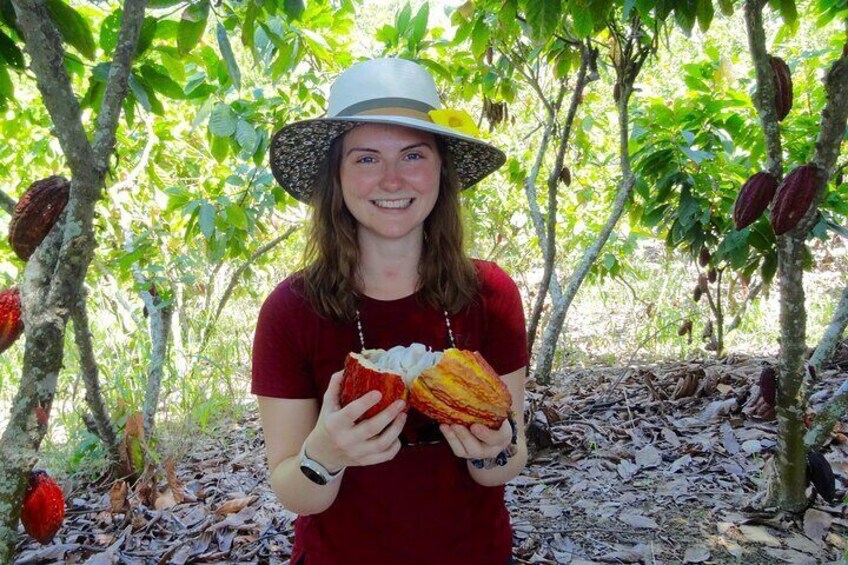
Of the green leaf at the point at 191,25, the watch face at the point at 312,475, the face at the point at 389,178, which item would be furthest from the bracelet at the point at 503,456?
the green leaf at the point at 191,25

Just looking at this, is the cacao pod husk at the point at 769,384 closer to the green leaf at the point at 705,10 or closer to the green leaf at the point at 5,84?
the green leaf at the point at 705,10

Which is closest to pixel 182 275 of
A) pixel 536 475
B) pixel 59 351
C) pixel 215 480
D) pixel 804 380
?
pixel 215 480

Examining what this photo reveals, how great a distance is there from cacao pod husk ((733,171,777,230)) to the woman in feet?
2.88

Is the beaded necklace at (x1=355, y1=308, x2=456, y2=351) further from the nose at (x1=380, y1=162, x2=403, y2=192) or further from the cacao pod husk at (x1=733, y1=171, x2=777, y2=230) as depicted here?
the cacao pod husk at (x1=733, y1=171, x2=777, y2=230)

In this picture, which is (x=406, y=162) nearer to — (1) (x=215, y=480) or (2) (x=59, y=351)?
(2) (x=59, y=351)

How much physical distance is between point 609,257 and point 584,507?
2.16 metres

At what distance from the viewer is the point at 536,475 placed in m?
2.71

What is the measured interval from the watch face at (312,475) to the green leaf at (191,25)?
1.04 metres

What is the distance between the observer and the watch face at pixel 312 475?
112 centimetres

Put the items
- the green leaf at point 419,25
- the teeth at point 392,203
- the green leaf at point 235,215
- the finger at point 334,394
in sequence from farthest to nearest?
the green leaf at point 419,25
the green leaf at point 235,215
the teeth at point 392,203
the finger at point 334,394

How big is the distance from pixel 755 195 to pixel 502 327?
0.90 meters

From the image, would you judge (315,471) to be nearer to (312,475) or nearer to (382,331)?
(312,475)

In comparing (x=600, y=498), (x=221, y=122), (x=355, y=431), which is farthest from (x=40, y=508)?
(x=600, y=498)

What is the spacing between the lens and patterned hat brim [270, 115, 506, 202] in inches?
50.4
